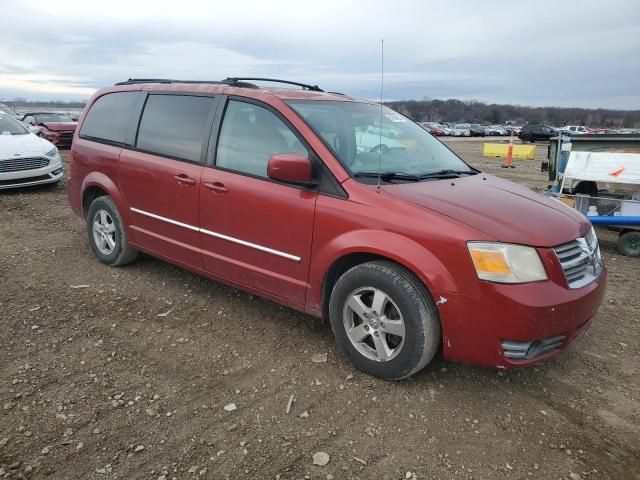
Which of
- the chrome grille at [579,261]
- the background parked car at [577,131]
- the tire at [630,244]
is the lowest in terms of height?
the tire at [630,244]

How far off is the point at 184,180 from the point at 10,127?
783 centimetres

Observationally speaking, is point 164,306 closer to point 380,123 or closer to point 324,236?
point 324,236

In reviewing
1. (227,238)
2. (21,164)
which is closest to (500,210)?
(227,238)

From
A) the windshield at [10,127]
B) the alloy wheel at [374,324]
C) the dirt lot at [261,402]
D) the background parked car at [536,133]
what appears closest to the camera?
the dirt lot at [261,402]

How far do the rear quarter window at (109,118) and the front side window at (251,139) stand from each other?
141cm

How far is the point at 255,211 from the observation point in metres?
3.61

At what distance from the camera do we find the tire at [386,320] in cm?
292

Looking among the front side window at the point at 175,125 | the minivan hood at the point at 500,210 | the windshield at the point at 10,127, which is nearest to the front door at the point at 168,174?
the front side window at the point at 175,125

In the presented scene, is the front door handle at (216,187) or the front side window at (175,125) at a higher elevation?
the front side window at (175,125)

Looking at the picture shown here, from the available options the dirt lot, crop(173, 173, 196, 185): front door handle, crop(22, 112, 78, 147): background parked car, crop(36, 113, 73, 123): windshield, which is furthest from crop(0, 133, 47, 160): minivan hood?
crop(36, 113, 73, 123): windshield

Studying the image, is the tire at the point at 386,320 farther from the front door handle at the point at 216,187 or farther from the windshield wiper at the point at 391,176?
the front door handle at the point at 216,187

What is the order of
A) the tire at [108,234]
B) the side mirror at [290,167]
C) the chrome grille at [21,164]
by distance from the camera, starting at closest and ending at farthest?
the side mirror at [290,167] < the tire at [108,234] < the chrome grille at [21,164]

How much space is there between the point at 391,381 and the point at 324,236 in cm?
99

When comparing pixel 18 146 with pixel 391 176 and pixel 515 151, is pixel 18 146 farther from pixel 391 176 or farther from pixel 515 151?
pixel 515 151
